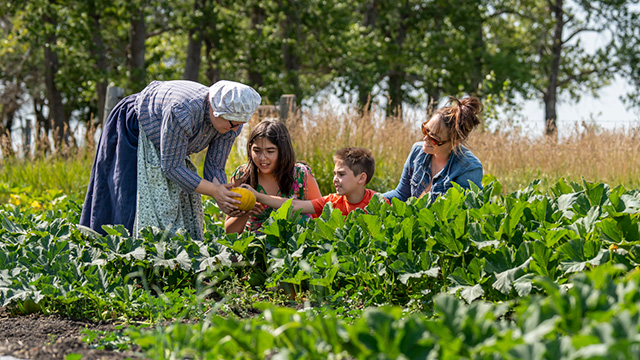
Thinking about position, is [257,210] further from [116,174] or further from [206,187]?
[116,174]

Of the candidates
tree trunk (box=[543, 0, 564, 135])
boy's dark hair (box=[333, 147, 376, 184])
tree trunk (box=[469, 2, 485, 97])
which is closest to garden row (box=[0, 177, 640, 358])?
boy's dark hair (box=[333, 147, 376, 184])

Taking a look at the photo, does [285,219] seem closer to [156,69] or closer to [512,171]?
[512,171]

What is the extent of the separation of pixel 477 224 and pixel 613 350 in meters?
1.43

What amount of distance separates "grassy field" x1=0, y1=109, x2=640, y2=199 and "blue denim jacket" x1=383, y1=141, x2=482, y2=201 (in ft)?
7.56

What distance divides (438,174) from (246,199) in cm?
122

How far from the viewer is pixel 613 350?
3.80ft

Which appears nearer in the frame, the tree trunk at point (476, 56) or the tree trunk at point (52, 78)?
the tree trunk at point (52, 78)

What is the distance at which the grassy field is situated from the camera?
6.66m

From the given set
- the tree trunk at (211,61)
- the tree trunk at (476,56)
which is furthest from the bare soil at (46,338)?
the tree trunk at (476,56)

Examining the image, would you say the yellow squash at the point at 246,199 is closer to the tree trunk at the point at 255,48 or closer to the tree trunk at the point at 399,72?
the tree trunk at the point at 255,48

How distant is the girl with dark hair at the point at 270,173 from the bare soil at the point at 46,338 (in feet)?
4.20

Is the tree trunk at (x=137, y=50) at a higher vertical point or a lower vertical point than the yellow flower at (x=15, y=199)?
higher

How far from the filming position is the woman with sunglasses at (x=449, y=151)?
3.62m

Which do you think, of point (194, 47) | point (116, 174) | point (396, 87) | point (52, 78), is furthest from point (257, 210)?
point (396, 87)
